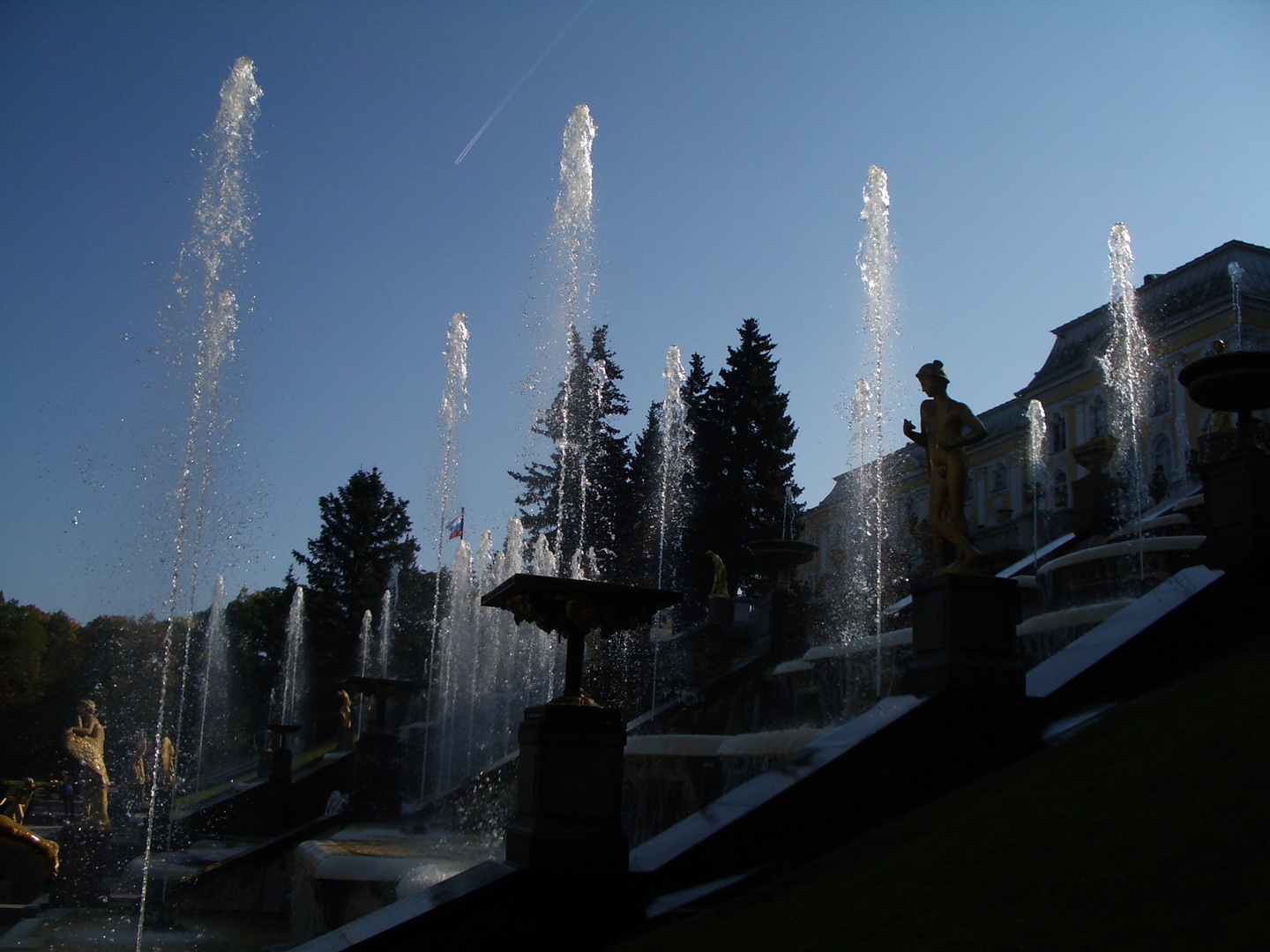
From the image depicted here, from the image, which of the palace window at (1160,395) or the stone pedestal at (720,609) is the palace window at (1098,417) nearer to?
the palace window at (1160,395)

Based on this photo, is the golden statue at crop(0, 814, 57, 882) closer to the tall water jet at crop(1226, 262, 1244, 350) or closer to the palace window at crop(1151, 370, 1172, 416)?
the tall water jet at crop(1226, 262, 1244, 350)

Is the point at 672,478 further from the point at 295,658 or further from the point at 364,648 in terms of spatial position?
the point at 295,658

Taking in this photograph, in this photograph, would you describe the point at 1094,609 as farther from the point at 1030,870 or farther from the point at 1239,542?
the point at 1030,870

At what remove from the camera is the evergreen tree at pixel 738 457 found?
46.8 meters

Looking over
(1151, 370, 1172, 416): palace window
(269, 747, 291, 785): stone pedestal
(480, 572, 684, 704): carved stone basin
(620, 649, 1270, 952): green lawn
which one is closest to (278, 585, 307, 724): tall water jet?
(269, 747, 291, 785): stone pedestal

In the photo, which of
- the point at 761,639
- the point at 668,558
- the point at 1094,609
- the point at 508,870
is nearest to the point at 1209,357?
the point at 1094,609

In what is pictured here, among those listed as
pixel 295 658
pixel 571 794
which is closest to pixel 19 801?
pixel 571 794

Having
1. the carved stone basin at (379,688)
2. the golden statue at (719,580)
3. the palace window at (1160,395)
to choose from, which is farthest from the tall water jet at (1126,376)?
the carved stone basin at (379,688)

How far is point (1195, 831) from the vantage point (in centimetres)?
483

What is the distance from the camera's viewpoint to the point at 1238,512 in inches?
406

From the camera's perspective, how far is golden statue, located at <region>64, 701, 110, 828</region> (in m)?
14.9

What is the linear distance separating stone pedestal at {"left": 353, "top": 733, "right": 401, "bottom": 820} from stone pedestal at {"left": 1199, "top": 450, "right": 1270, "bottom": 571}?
14618 millimetres

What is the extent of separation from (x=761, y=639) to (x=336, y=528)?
5216 cm

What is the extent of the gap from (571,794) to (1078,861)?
3448mm
